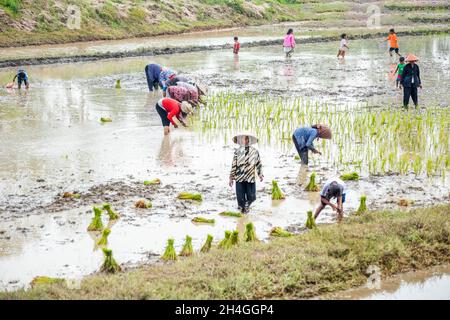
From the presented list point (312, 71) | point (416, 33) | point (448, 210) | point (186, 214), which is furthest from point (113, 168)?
point (416, 33)

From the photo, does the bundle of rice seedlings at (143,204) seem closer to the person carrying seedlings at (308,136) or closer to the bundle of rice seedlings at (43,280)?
the bundle of rice seedlings at (43,280)

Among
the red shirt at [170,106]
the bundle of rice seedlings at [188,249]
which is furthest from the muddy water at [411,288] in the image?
the red shirt at [170,106]

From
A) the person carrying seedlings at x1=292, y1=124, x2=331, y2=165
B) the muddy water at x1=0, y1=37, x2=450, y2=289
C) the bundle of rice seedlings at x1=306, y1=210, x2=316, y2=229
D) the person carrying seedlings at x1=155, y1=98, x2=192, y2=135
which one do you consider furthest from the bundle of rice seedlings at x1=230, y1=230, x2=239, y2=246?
the person carrying seedlings at x1=155, y1=98, x2=192, y2=135

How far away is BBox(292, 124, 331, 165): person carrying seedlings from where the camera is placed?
1084 cm

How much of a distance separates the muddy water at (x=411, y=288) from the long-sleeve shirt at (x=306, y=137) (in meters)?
3.81

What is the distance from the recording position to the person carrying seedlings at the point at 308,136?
10836 millimetres

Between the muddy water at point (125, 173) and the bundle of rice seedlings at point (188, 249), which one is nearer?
the bundle of rice seedlings at point (188, 249)

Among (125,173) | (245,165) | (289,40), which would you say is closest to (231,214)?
(245,165)

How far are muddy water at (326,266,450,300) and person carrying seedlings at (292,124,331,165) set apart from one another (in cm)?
375

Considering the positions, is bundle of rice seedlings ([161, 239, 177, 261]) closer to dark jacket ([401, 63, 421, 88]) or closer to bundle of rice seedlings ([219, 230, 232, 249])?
bundle of rice seedlings ([219, 230, 232, 249])

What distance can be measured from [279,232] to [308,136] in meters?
2.99

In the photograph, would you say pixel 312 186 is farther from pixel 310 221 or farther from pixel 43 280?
pixel 43 280

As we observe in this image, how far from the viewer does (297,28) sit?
128 feet
